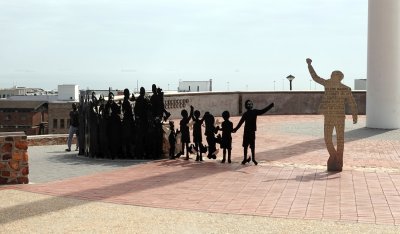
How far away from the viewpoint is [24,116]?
73875 mm

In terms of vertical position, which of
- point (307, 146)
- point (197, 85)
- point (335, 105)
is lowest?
point (307, 146)

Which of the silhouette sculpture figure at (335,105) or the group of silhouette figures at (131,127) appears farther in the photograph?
the group of silhouette figures at (131,127)

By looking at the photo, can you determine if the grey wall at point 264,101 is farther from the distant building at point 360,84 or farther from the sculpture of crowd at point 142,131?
the sculpture of crowd at point 142,131

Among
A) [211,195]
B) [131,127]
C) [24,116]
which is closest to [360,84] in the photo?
[131,127]

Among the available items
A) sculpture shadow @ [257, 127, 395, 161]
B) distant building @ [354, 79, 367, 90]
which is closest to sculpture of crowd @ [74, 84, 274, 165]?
sculpture shadow @ [257, 127, 395, 161]

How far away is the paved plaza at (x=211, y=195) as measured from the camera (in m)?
7.39

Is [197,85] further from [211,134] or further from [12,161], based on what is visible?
[12,161]

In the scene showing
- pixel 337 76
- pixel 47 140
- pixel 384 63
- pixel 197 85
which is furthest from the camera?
pixel 197 85

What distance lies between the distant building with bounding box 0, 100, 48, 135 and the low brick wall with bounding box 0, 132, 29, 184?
63894mm

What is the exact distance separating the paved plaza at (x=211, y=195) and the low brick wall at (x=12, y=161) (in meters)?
0.31

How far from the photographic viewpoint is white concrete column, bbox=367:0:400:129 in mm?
19469

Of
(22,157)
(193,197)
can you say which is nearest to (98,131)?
(22,157)

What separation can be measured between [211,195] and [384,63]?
12425mm

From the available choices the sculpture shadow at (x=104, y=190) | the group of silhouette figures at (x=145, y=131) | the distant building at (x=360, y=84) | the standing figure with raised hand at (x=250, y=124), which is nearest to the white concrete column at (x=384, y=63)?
the group of silhouette figures at (x=145, y=131)
